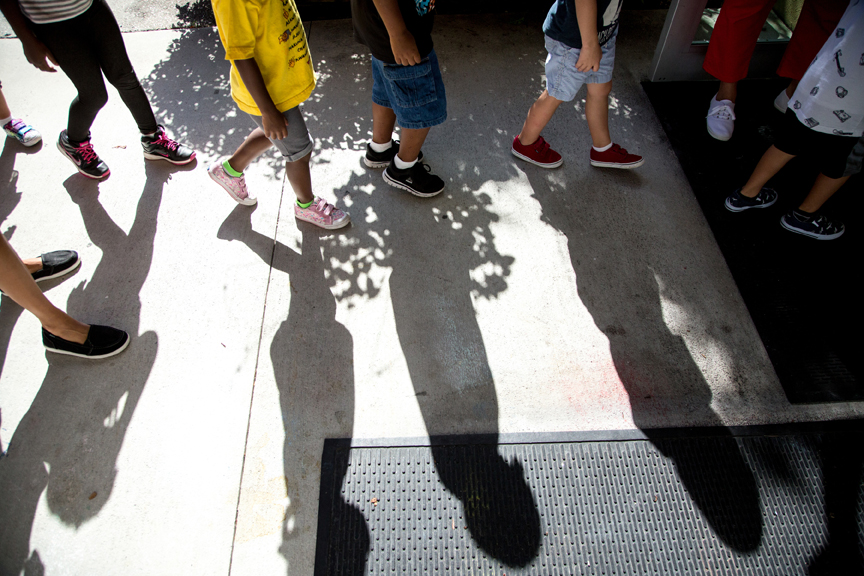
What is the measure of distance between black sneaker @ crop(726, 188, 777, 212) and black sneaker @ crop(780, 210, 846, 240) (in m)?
0.16

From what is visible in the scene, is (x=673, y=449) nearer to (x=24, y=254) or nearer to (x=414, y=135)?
(x=414, y=135)

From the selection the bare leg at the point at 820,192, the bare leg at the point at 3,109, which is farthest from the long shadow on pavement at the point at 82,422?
the bare leg at the point at 820,192

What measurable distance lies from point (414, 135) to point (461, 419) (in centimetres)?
164

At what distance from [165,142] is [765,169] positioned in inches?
151

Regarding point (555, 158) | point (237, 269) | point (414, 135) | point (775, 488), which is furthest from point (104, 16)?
point (775, 488)

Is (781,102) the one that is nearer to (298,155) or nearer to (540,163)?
(540,163)

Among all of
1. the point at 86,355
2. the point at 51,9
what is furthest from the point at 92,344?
the point at 51,9

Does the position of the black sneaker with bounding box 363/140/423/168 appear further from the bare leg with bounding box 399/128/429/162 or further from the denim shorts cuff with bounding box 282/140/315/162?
the denim shorts cuff with bounding box 282/140/315/162

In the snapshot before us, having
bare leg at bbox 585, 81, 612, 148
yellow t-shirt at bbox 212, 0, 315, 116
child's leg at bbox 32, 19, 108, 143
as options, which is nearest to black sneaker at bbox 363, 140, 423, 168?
yellow t-shirt at bbox 212, 0, 315, 116

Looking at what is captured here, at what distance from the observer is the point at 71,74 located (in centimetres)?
272

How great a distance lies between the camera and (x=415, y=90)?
2.53 meters

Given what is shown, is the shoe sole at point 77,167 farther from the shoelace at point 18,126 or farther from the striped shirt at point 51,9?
the striped shirt at point 51,9

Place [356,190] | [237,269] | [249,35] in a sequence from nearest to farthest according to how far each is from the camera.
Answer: [249,35], [237,269], [356,190]

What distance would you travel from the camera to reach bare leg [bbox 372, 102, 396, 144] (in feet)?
9.92
